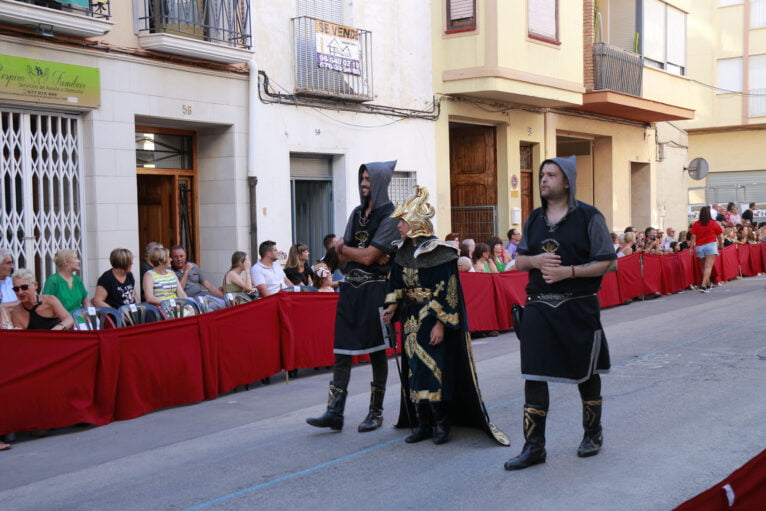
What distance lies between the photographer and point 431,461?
6254 millimetres

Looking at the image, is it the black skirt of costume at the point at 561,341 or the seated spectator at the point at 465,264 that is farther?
the seated spectator at the point at 465,264

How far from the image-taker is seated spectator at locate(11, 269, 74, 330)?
8.54 meters

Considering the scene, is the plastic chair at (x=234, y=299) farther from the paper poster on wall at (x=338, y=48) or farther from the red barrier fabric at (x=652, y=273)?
the red barrier fabric at (x=652, y=273)

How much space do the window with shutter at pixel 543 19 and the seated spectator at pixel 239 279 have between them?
413 inches

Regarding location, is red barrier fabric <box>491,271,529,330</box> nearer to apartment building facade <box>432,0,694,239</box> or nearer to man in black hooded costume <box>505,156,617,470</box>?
apartment building facade <box>432,0,694,239</box>

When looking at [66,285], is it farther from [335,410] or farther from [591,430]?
[591,430]

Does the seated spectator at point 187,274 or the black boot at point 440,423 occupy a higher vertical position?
the seated spectator at point 187,274

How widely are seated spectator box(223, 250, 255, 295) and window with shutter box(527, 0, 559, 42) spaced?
34.4ft

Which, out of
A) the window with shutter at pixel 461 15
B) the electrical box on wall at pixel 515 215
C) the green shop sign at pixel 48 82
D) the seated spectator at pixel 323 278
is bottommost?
the seated spectator at pixel 323 278

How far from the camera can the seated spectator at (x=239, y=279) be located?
11.9m

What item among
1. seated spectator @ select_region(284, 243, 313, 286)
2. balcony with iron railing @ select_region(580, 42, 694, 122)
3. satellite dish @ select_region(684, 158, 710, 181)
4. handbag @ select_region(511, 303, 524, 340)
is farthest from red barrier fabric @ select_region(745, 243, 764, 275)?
handbag @ select_region(511, 303, 524, 340)

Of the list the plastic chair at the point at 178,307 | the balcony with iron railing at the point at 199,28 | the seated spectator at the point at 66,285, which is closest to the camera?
the seated spectator at the point at 66,285

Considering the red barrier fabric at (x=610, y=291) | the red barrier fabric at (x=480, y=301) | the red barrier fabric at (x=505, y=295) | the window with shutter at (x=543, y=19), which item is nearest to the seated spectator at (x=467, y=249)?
the red barrier fabric at (x=505, y=295)

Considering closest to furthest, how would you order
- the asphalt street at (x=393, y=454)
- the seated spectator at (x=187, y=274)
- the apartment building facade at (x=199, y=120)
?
1. the asphalt street at (x=393, y=454)
2. the apartment building facade at (x=199, y=120)
3. the seated spectator at (x=187, y=274)
